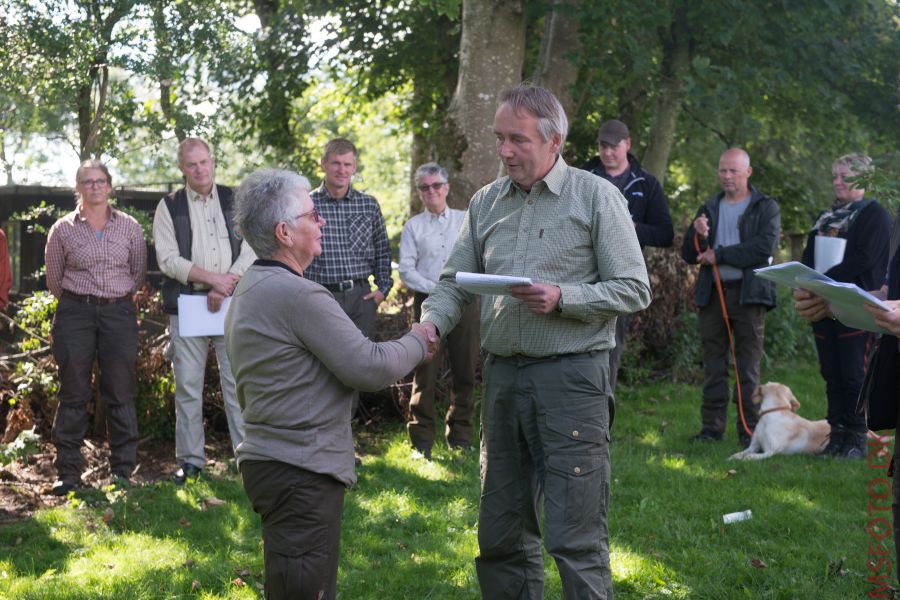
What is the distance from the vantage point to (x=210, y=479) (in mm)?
7359

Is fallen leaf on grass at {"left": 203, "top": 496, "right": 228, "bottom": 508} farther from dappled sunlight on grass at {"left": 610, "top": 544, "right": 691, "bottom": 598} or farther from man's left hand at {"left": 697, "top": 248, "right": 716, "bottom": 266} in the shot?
man's left hand at {"left": 697, "top": 248, "right": 716, "bottom": 266}

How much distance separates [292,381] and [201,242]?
4085 mm

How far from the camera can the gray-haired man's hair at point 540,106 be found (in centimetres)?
395

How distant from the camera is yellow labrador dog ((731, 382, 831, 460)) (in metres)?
7.78

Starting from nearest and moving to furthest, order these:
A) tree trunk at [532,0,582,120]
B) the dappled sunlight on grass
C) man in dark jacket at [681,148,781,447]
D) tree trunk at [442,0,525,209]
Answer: the dappled sunlight on grass, man in dark jacket at [681,148,781,447], tree trunk at [442,0,525,209], tree trunk at [532,0,582,120]

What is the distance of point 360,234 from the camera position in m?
7.77

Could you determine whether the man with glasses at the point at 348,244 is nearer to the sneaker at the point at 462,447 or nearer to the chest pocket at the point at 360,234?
the chest pocket at the point at 360,234

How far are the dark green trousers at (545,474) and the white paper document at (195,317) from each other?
360cm

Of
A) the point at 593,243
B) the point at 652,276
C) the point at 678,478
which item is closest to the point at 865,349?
the point at 678,478

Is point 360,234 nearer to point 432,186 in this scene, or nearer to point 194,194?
point 432,186

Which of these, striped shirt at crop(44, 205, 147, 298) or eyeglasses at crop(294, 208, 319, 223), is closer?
eyeglasses at crop(294, 208, 319, 223)

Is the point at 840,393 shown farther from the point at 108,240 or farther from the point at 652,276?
the point at 108,240

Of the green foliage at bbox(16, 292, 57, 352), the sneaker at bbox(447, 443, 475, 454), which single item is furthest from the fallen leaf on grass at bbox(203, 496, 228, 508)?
the green foliage at bbox(16, 292, 57, 352)

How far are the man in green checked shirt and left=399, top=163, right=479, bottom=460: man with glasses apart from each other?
3771mm
